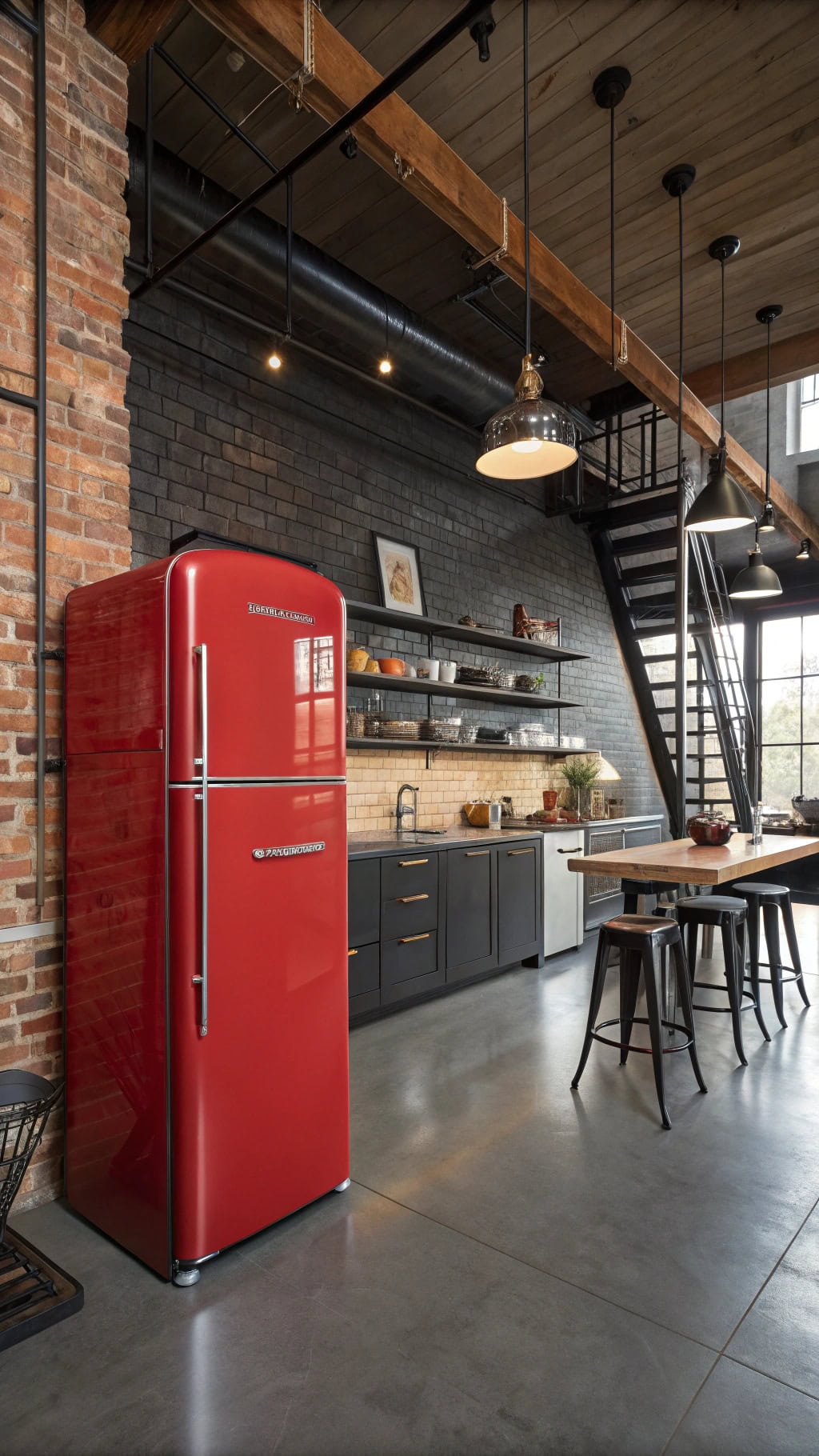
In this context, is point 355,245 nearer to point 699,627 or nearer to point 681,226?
point 681,226

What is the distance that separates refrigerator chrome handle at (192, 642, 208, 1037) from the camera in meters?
2.00

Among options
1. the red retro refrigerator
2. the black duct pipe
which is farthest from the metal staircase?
the red retro refrigerator

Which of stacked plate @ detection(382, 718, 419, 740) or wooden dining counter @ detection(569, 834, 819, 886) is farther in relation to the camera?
stacked plate @ detection(382, 718, 419, 740)

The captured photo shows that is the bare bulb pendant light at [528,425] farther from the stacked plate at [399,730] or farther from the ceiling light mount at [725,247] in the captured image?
the stacked plate at [399,730]

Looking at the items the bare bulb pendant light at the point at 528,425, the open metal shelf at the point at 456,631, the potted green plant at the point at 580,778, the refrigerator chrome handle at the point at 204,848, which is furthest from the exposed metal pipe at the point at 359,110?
the potted green plant at the point at 580,778

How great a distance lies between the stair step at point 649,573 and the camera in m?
7.13

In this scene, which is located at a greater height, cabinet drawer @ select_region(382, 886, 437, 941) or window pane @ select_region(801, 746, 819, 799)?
window pane @ select_region(801, 746, 819, 799)

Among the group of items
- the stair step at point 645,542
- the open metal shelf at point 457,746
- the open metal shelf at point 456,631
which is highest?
the stair step at point 645,542

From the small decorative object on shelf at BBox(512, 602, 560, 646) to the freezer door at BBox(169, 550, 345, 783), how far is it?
370cm

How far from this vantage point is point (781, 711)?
836cm

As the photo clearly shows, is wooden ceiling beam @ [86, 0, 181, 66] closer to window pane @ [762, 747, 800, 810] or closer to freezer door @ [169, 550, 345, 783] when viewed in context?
freezer door @ [169, 550, 345, 783]

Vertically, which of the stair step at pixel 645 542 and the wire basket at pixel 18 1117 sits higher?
the stair step at pixel 645 542

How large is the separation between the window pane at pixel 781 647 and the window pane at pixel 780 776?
86 cm

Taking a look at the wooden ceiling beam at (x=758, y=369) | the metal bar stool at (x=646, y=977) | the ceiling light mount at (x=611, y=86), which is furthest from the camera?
the wooden ceiling beam at (x=758, y=369)
